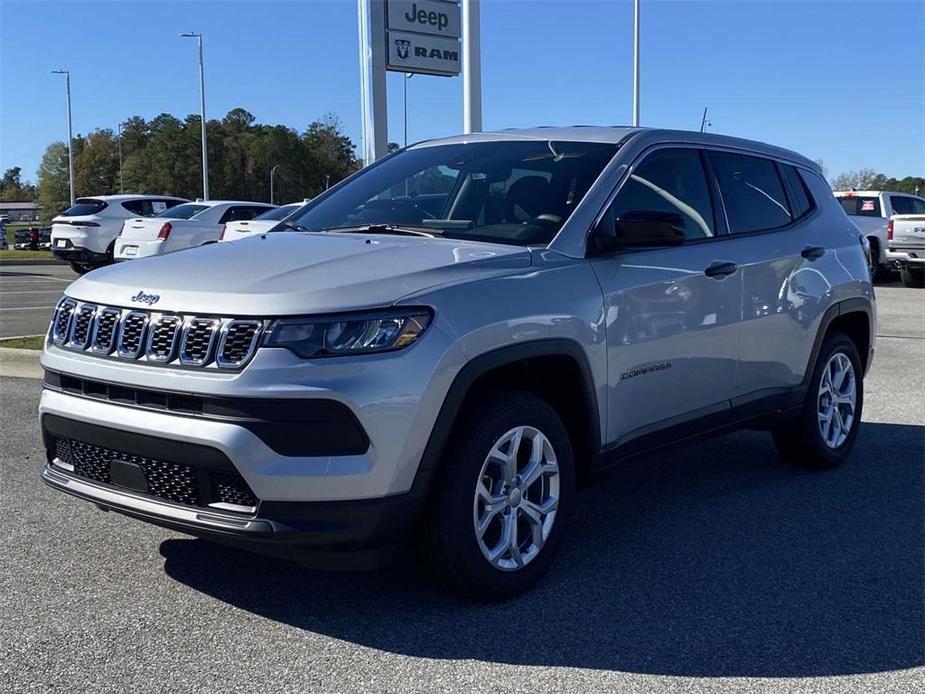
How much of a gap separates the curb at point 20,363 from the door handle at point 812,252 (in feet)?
20.4

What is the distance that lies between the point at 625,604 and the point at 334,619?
3.57 feet

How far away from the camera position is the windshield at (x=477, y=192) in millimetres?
4387

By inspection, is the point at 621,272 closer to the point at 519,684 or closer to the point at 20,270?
the point at 519,684

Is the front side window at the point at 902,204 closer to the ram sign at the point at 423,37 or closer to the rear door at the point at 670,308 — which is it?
the ram sign at the point at 423,37

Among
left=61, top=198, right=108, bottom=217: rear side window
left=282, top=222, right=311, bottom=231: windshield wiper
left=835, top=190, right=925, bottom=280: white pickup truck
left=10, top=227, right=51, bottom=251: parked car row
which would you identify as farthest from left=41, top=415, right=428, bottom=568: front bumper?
left=10, top=227, right=51, bottom=251: parked car row

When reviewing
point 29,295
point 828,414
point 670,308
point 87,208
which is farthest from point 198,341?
point 87,208

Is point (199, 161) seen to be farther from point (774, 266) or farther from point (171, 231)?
point (774, 266)

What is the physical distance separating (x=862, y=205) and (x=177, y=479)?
21.6 meters

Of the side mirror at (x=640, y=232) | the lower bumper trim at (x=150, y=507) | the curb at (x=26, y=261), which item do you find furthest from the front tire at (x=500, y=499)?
the curb at (x=26, y=261)

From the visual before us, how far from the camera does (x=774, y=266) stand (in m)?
5.33

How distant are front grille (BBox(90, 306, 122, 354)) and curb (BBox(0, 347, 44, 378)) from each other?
5343 millimetres

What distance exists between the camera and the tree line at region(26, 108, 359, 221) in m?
99.1

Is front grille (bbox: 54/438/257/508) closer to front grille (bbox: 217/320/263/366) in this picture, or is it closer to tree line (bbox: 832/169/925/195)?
front grille (bbox: 217/320/263/366)

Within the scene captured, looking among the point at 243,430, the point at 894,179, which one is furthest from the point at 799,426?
the point at 894,179
